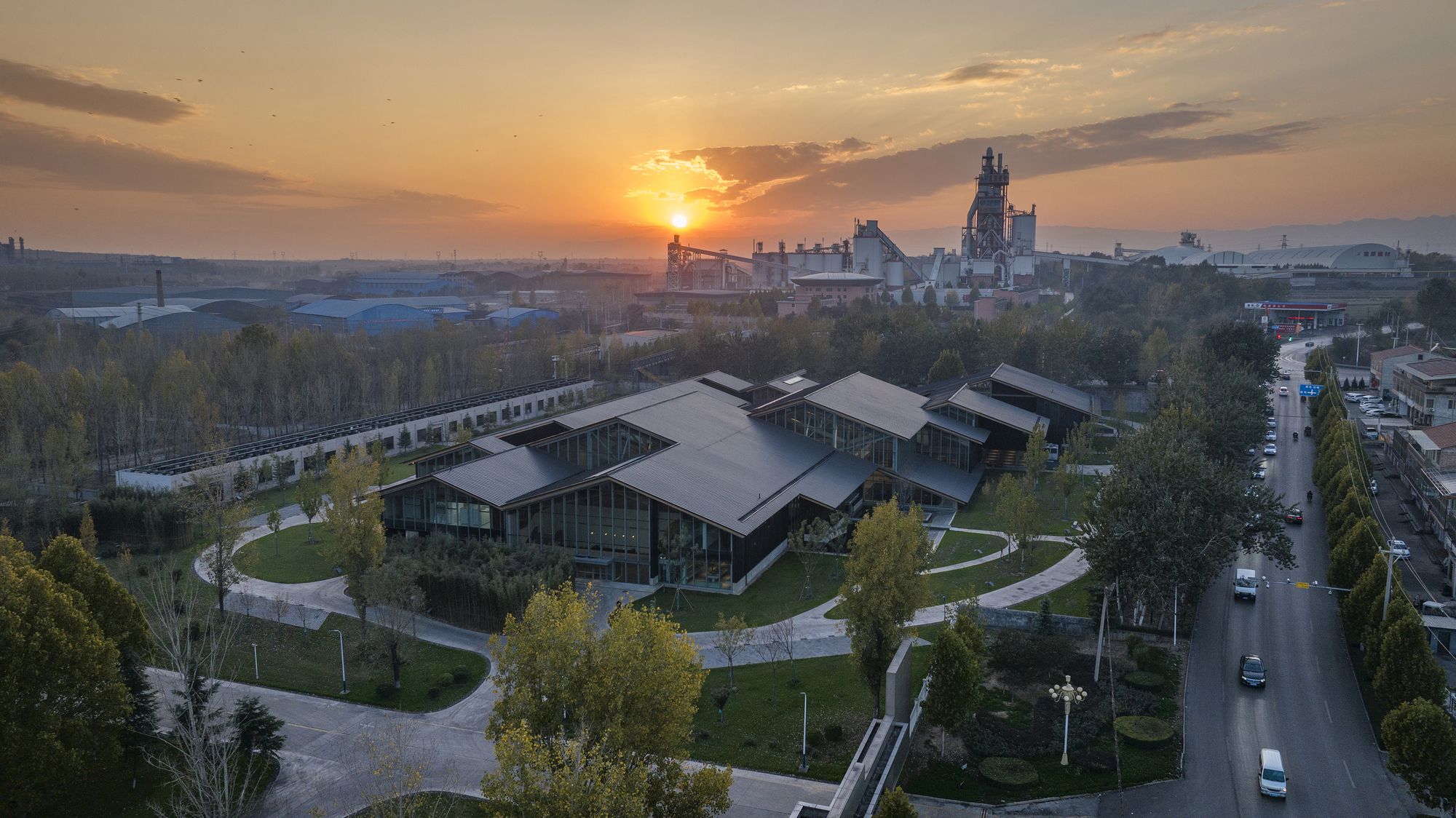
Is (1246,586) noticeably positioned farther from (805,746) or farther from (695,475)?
(695,475)

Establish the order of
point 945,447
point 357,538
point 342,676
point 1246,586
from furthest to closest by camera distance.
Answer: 1. point 945,447
2. point 1246,586
3. point 357,538
4. point 342,676

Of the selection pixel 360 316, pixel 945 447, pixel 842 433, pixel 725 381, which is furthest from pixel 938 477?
pixel 360 316

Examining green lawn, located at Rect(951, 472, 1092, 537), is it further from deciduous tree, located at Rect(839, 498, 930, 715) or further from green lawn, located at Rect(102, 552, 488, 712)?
green lawn, located at Rect(102, 552, 488, 712)

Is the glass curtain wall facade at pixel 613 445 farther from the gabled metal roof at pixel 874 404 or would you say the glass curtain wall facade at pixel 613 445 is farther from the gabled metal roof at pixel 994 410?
the gabled metal roof at pixel 994 410

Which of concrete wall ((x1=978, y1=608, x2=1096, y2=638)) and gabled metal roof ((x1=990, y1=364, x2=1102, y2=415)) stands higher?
gabled metal roof ((x1=990, y1=364, x2=1102, y2=415))

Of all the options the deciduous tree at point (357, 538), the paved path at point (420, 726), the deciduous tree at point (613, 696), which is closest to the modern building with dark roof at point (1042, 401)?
the paved path at point (420, 726)

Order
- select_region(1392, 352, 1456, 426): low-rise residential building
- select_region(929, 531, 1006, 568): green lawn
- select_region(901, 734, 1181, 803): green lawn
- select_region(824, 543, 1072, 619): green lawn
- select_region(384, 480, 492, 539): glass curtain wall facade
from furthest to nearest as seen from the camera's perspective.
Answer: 1. select_region(1392, 352, 1456, 426): low-rise residential building
2. select_region(929, 531, 1006, 568): green lawn
3. select_region(384, 480, 492, 539): glass curtain wall facade
4. select_region(824, 543, 1072, 619): green lawn
5. select_region(901, 734, 1181, 803): green lawn

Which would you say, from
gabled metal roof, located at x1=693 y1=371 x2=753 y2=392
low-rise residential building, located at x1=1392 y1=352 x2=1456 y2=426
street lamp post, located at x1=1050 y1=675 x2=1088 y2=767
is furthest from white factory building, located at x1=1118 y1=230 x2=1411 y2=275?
street lamp post, located at x1=1050 y1=675 x2=1088 y2=767
